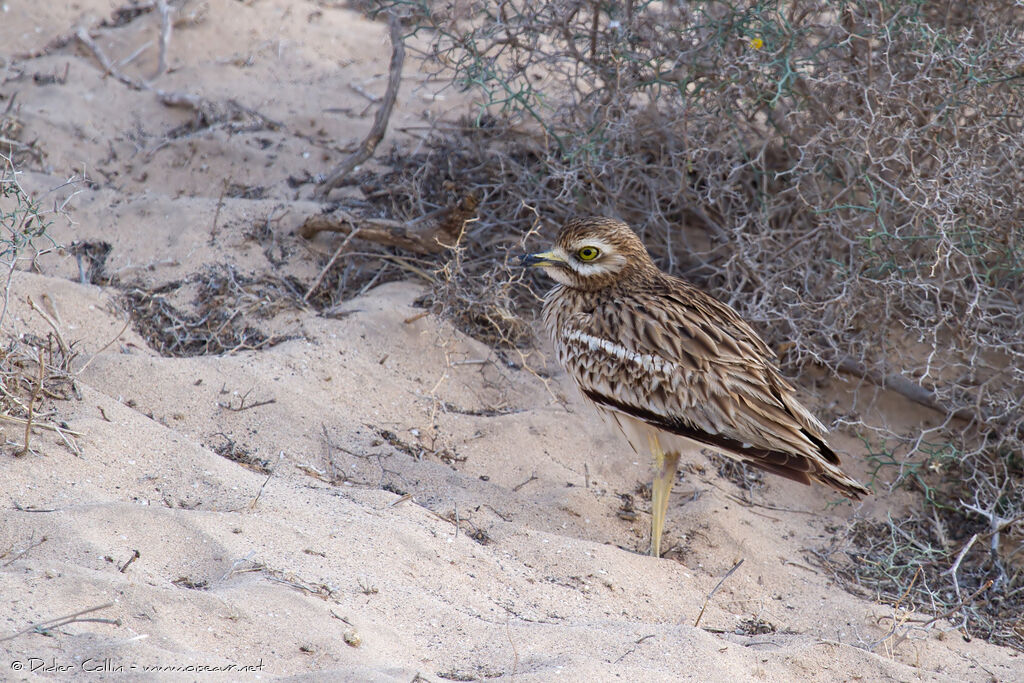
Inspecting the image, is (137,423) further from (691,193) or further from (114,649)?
(691,193)

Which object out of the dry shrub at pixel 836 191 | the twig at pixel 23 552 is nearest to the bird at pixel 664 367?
the dry shrub at pixel 836 191

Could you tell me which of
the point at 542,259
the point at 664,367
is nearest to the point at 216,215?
the point at 542,259

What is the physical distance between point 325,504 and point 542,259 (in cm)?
144

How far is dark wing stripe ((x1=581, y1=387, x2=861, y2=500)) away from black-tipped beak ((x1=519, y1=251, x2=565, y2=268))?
657 mm

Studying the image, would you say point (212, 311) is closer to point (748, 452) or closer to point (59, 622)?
point (59, 622)

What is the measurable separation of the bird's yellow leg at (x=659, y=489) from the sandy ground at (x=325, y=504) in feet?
0.34

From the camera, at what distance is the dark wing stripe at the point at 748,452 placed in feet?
12.2

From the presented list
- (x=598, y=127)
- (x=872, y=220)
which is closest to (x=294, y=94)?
(x=598, y=127)

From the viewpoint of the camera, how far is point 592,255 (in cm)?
422

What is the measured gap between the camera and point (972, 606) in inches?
155

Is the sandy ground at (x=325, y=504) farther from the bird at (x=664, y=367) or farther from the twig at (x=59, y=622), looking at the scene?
the bird at (x=664, y=367)

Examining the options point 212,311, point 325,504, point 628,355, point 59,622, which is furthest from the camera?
point 212,311

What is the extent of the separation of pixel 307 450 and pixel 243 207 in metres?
1.99

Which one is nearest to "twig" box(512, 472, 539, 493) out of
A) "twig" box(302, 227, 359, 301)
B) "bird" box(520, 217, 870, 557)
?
"bird" box(520, 217, 870, 557)
